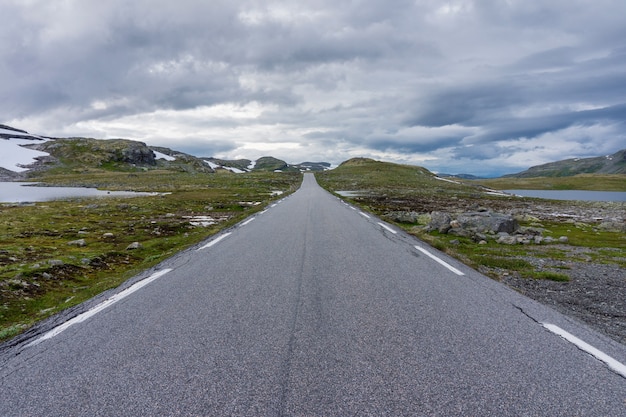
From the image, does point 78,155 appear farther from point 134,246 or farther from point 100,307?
point 100,307

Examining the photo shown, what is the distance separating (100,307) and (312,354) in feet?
14.8

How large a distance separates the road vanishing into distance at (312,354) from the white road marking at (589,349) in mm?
21

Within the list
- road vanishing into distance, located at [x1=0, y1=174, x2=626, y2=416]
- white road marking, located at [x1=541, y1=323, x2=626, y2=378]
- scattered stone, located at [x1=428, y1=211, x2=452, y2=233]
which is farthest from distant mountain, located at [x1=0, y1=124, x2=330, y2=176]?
white road marking, located at [x1=541, y1=323, x2=626, y2=378]

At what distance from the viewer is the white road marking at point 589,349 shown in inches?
170

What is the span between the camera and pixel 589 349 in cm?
479

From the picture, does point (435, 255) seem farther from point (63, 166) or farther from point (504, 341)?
point (63, 166)

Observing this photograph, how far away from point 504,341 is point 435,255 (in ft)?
20.6

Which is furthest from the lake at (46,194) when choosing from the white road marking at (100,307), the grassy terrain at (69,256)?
the white road marking at (100,307)

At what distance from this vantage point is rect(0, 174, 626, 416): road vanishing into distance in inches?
139

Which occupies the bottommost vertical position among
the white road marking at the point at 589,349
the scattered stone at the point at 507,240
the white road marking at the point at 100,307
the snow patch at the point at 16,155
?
the scattered stone at the point at 507,240

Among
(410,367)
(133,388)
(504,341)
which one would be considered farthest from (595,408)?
(133,388)

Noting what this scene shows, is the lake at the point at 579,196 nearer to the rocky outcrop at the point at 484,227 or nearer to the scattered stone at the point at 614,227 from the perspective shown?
the scattered stone at the point at 614,227

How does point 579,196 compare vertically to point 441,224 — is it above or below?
below

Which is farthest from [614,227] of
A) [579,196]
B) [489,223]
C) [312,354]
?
[579,196]
